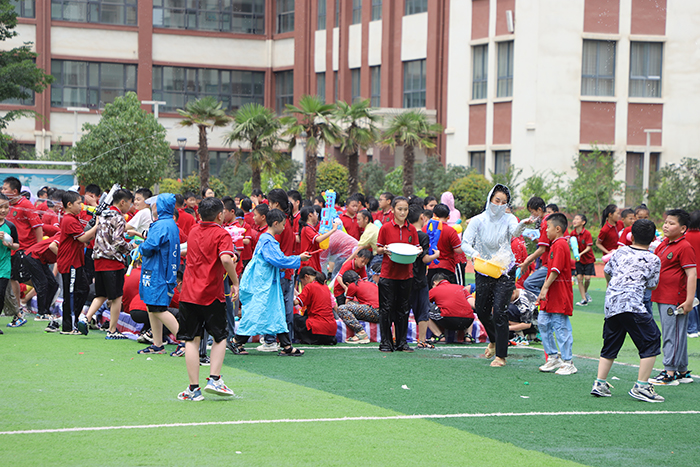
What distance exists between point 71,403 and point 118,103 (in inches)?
1147

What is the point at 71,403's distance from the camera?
23.9 feet

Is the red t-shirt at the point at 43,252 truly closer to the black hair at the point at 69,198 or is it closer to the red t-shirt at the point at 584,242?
the black hair at the point at 69,198

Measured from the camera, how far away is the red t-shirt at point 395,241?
10.9 metres

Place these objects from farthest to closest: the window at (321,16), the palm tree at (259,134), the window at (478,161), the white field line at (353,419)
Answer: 1. the window at (321,16)
2. the window at (478,161)
3. the palm tree at (259,134)
4. the white field line at (353,419)

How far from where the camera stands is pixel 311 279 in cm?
1190

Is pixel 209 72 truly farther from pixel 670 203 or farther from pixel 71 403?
pixel 71 403

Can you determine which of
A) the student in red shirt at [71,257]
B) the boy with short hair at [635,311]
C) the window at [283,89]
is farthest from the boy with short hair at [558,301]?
the window at [283,89]

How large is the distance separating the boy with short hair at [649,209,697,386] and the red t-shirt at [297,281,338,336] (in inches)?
174

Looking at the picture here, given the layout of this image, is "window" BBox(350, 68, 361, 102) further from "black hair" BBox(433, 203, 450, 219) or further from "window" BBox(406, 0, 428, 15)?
"black hair" BBox(433, 203, 450, 219)

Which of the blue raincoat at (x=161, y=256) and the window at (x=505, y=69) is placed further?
the window at (x=505, y=69)

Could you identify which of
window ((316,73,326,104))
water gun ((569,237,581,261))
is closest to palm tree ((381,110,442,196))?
water gun ((569,237,581,261))

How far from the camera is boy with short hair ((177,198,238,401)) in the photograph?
296 inches

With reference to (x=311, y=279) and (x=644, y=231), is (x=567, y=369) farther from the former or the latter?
(x=311, y=279)

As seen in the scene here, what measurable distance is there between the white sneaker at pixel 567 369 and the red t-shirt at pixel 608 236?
27.7ft
